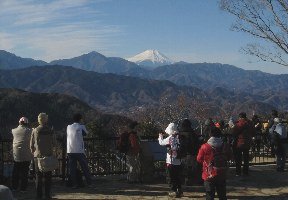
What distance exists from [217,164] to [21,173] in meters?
4.54

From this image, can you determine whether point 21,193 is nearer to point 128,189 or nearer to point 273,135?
point 128,189

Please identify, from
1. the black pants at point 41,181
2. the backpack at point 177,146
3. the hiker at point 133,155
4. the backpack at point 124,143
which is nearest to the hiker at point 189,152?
the backpack at point 177,146

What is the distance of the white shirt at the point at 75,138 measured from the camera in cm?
1025

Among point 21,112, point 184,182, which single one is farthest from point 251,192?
point 21,112

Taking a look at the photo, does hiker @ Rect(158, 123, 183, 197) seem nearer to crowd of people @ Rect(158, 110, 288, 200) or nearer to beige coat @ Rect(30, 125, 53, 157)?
crowd of people @ Rect(158, 110, 288, 200)

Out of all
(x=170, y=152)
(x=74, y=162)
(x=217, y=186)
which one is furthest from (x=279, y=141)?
(x=74, y=162)

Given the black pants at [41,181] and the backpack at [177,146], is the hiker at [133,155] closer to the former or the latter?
the backpack at [177,146]

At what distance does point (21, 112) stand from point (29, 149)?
9850cm

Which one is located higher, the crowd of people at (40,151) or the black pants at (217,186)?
the crowd of people at (40,151)

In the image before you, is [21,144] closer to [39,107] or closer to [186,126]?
[186,126]

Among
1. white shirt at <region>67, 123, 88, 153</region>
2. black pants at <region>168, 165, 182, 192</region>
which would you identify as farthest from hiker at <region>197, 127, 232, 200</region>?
white shirt at <region>67, 123, 88, 153</region>

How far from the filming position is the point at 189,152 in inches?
403

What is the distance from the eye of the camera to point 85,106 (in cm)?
11938

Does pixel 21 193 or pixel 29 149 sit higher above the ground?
pixel 29 149
